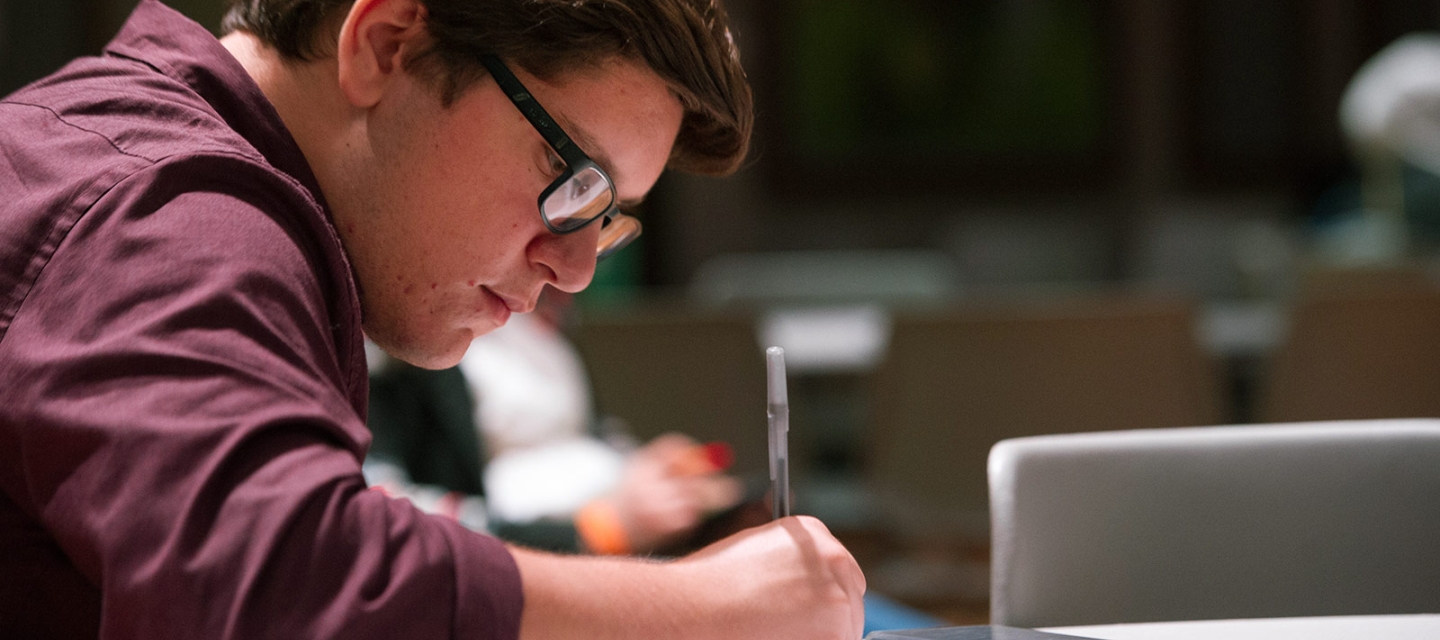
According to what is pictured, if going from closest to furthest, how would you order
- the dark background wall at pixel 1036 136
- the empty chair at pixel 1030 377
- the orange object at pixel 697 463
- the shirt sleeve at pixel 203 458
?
1. the shirt sleeve at pixel 203 458
2. the orange object at pixel 697 463
3. the empty chair at pixel 1030 377
4. the dark background wall at pixel 1036 136

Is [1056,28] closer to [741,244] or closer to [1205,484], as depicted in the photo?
[741,244]

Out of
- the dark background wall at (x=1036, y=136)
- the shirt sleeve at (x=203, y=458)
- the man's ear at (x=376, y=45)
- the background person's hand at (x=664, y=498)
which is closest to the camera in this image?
the shirt sleeve at (x=203, y=458)

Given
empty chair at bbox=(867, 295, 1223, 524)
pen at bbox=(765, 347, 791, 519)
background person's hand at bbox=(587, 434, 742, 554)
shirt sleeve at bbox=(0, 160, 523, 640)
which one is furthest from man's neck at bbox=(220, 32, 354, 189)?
empty chair at bbox=(867, 295, 1223, 524)

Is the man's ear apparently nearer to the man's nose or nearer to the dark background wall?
the man's nose

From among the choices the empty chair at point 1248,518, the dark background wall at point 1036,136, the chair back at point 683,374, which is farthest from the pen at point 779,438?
the dark background wall at point 1036,136

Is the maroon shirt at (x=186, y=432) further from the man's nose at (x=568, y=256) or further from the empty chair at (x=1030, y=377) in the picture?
the empty chair at (x=1030, y=377)

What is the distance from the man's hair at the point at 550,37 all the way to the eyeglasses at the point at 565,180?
15 mm

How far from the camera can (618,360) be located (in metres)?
2.74

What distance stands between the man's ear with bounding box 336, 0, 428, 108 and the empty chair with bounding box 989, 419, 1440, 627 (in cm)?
61

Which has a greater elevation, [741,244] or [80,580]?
[80,580]

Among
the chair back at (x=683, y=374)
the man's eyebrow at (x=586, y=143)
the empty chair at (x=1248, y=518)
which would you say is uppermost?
the man's eyebrow at (x=586, y=143)

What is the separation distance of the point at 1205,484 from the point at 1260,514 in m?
0.06

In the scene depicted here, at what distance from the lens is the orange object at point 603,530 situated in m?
1.69

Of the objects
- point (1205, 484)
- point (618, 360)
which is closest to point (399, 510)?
point (1205, 484)
